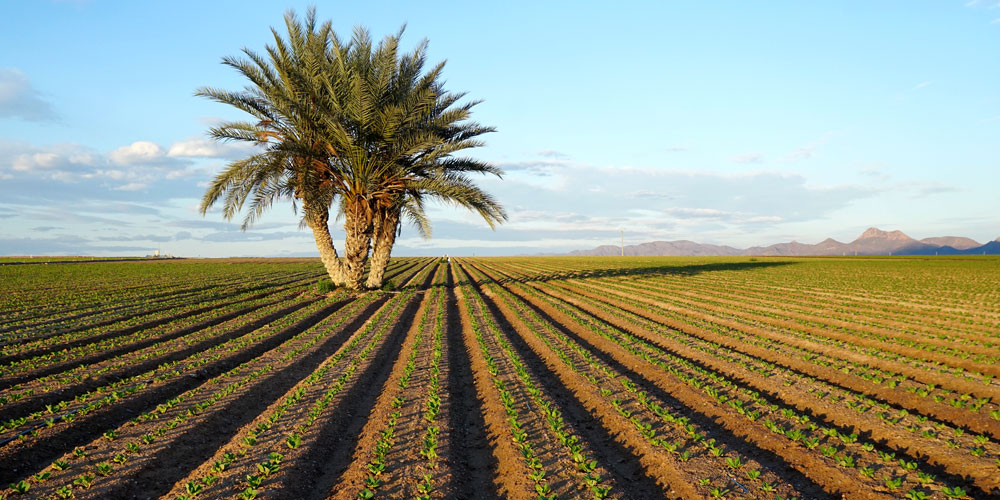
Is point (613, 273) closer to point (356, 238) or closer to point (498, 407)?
point (356, 238)

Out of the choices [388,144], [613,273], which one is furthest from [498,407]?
[613,273]

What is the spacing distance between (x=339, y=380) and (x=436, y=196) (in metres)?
13.7

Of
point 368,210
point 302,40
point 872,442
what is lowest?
point 872,442

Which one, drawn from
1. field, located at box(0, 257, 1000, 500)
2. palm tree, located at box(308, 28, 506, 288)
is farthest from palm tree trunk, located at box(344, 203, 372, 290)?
field, located at box(0, 257, 1000, 500)

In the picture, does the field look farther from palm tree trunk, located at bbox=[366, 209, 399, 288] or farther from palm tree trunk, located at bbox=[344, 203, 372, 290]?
palm tree trunk, located at bbox=[366, 209, 399, 288]

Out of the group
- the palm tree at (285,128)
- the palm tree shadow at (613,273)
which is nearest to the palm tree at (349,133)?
the palm tree at (285,128)

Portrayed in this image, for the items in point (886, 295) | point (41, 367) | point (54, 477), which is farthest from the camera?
point (886, 295)

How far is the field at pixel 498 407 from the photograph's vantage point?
5914 mm

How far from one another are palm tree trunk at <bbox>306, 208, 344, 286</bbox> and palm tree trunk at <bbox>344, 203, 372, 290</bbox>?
1.38 metres

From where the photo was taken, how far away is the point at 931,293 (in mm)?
25500

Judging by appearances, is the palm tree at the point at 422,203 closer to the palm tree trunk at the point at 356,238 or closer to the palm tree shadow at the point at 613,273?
the palm tree trunk at the point at 356,238

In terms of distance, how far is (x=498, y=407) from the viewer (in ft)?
27.7

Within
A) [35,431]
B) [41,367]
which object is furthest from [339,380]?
[41,367]

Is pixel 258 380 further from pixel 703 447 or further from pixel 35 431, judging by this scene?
pixel 703 447
